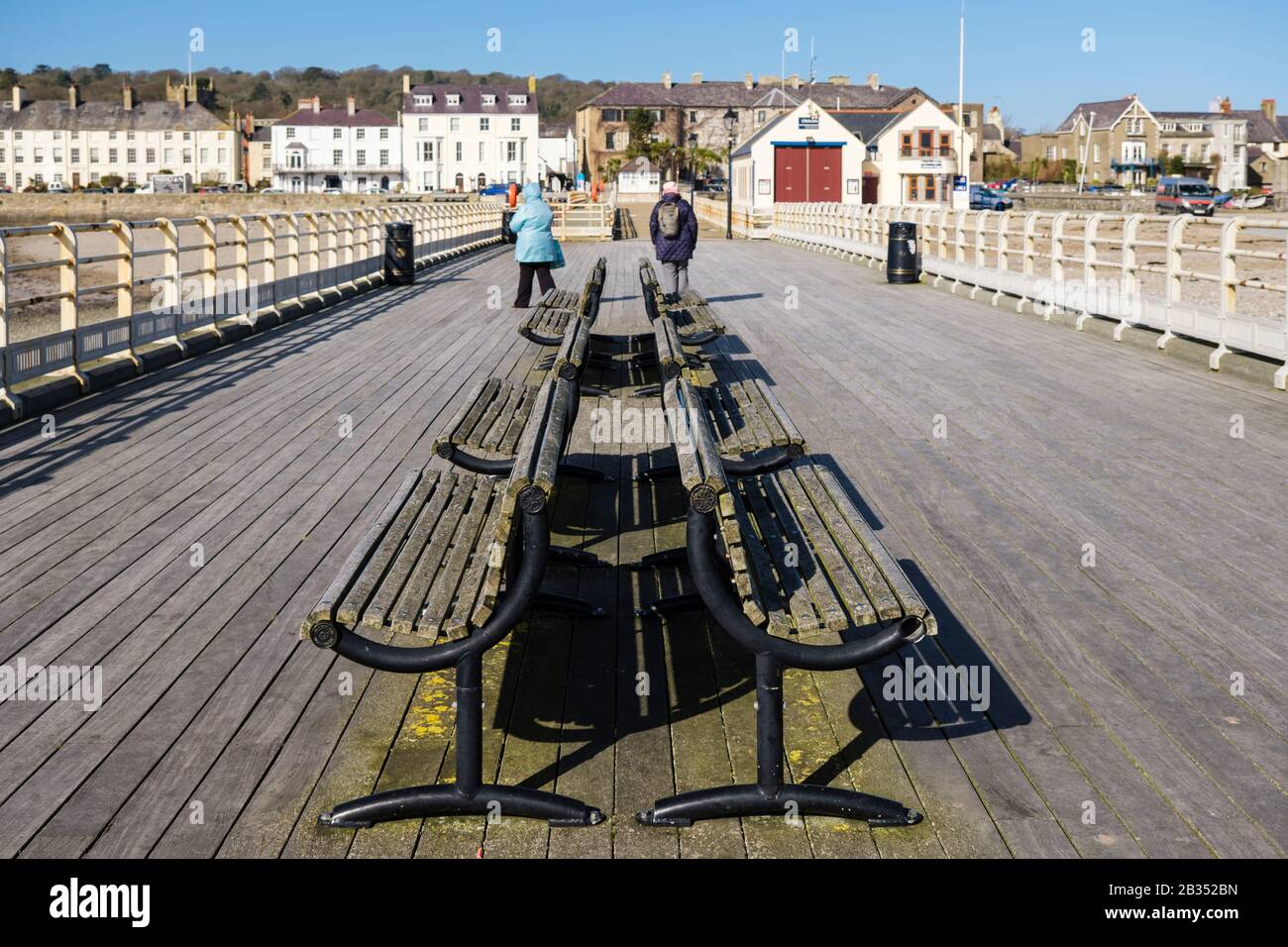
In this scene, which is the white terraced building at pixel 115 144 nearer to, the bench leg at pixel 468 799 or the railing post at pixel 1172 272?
the railing post at pixel 1172 272

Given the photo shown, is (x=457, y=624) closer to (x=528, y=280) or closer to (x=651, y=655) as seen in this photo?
(x=651, y=655)

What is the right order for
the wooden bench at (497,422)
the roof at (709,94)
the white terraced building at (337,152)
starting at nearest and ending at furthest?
1. the wooden bench at (497,422)
2. the white terraced building at (337,152)
3. the roof at (709,94)

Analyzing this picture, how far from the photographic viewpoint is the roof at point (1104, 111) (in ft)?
410

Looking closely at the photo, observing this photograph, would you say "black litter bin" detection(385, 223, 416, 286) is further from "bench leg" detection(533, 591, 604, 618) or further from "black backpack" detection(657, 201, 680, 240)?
"bench leg" detection(533, 591, 604, 618)

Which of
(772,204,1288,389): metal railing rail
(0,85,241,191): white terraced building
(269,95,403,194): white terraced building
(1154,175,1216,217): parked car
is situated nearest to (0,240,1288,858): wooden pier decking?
(772,204,1288,389): metal railing rail

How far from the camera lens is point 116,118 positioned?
143m

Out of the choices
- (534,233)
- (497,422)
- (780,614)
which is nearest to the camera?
(780,614)

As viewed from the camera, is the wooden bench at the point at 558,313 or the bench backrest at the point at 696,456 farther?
the wooden bench at the point at 558,313

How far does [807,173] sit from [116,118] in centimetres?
9926

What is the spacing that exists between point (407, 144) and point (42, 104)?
45.8 m

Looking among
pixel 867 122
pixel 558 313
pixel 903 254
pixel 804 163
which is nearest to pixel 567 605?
pixel 558 313

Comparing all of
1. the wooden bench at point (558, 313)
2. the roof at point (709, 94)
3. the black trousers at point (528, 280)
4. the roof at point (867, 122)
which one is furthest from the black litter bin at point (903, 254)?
the roof at point (709, 94)

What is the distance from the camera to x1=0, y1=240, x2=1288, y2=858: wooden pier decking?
12.5 feet
